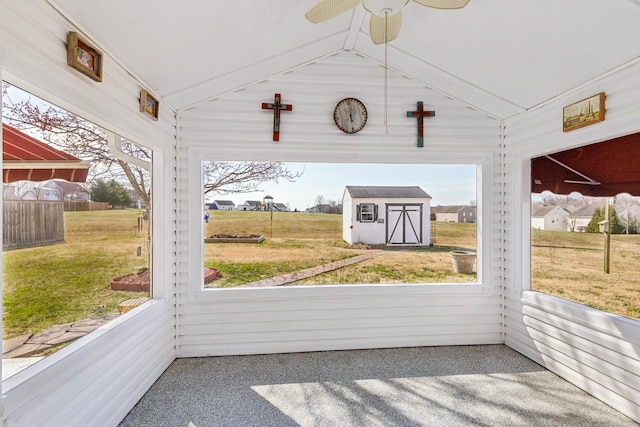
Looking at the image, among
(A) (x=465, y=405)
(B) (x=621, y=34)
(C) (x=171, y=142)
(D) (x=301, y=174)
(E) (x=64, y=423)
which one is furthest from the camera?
(D) (x=301, y=174)

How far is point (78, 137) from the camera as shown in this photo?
7.02 ft

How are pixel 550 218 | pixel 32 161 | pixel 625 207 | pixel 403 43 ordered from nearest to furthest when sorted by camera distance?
1. pixel 32 161
2. pixel 625 207
3. pixel 403 43
4. pixel 550 218

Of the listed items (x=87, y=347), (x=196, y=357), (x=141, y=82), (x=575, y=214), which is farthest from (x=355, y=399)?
(x=141, y=82)

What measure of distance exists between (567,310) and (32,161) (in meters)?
4.09

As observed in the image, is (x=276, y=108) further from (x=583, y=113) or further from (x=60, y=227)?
(x=583, y=113)

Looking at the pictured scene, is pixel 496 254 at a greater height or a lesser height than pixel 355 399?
greater

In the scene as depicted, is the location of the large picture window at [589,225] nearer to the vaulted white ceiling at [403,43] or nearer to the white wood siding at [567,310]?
the white wood siding at [567,310]

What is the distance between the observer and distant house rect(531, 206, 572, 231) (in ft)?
10.3

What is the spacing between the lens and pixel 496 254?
373 cm

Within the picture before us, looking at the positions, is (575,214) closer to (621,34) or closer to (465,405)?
(621,34)

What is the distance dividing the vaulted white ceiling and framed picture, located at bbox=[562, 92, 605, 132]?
163mm

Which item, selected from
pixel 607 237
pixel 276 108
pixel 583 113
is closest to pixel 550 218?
pixel 607 237

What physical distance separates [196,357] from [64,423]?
1608 mm

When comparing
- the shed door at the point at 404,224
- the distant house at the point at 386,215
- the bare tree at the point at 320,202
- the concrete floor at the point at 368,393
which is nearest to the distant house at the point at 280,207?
the bare tree at the point at 320,202
